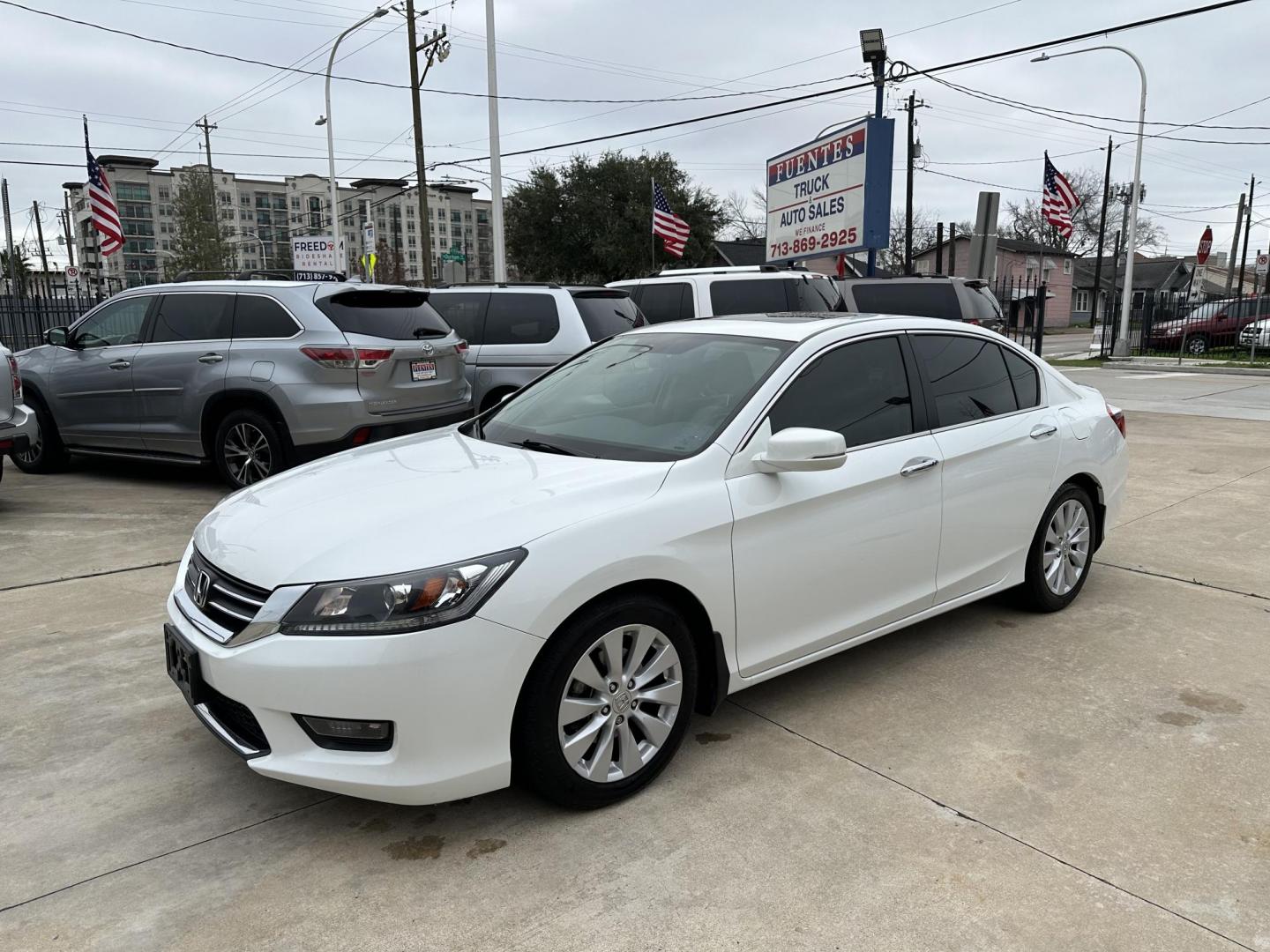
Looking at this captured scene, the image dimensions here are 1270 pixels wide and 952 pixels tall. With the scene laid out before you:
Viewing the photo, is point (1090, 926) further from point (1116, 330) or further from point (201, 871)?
point (1116, 330)

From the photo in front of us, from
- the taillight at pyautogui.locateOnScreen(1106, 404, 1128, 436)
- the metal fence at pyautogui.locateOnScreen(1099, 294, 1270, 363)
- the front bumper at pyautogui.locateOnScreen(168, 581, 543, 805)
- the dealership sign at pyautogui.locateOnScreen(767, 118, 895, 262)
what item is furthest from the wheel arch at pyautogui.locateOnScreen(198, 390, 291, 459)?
the metal fence at pyautogui.locateOnScreen(1099, 294, 1270, 363)

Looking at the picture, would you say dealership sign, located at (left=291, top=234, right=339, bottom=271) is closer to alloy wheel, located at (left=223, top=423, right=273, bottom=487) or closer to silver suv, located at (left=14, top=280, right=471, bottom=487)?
silver suv, located at (left=14, top=280, right=471, bottom=487)

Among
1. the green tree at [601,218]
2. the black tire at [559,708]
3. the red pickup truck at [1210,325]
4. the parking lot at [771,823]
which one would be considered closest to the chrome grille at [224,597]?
the parking lot at [771,823]

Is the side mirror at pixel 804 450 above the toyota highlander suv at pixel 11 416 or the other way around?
above

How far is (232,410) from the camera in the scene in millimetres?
7488

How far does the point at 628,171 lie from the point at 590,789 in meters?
44.4

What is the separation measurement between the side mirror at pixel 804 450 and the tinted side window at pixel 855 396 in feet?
0.83

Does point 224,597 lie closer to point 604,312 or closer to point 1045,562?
point 1045,562

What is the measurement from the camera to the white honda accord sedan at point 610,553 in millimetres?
2607

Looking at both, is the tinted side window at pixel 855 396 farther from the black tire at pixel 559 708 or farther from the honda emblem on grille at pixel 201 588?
the honda emblem on grille at pixel 201 588

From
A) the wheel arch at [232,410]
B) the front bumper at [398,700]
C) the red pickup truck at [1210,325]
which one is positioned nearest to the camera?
the front bumper at [398,700]

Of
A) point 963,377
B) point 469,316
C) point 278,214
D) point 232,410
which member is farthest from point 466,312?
point 278,214

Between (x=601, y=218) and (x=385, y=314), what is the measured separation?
125 ft

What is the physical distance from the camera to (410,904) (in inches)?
99.0
